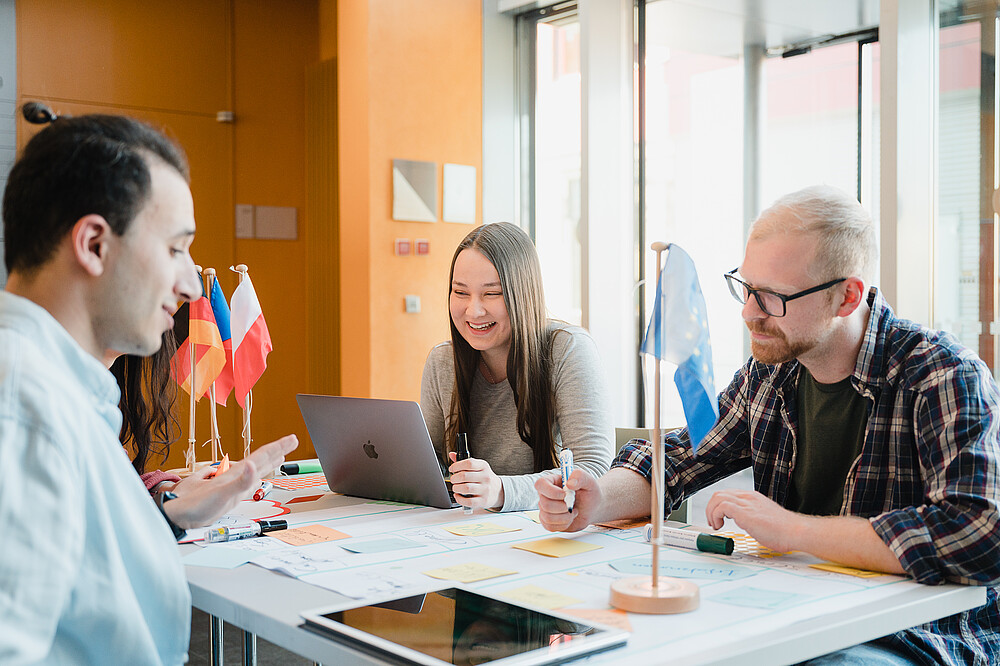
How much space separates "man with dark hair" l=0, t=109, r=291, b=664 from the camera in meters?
0.88

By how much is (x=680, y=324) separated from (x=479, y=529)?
67 cm

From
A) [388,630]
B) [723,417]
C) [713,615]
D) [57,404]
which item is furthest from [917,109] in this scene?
[57,404]

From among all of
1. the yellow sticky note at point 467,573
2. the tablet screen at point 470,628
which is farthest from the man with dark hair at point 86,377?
the yellow sticky note at point 467,573

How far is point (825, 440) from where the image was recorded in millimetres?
1806

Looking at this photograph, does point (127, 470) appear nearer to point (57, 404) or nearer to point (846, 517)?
point (57, 404)

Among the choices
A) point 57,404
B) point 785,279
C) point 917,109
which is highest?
point 917,109

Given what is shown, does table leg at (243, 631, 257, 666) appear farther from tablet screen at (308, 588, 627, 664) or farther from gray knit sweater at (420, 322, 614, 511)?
tablet screen at (308, 588, 627, 664)

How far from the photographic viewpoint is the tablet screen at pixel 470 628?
108 centimetres

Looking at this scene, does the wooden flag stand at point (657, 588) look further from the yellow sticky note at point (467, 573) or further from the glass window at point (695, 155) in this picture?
the glass window at point (695, 155)

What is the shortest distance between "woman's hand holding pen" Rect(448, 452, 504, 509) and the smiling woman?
0.37 metres

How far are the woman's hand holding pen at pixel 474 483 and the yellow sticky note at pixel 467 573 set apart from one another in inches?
16.1

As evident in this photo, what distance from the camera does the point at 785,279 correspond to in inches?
67.4

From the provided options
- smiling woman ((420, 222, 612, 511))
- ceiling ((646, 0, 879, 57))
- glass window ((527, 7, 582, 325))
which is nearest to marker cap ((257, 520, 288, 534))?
smiling woman ((420, 222, 612, 511))

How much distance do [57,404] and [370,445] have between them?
1181mm
